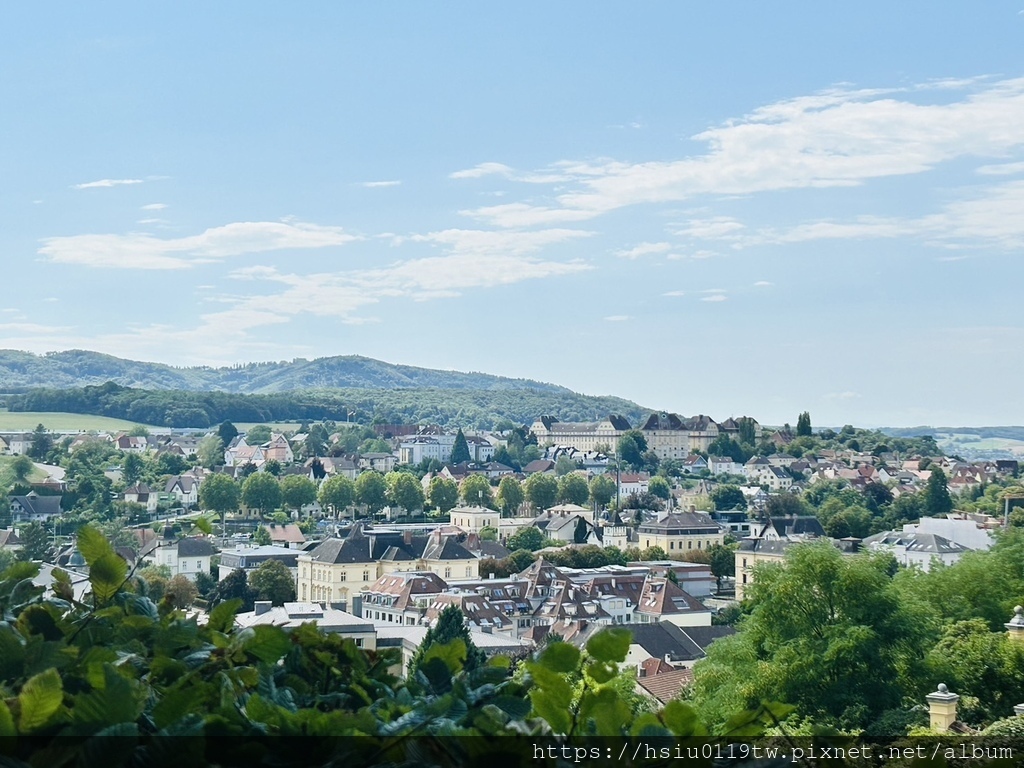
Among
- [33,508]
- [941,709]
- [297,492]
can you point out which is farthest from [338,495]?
[941,709]

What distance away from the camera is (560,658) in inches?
58.2

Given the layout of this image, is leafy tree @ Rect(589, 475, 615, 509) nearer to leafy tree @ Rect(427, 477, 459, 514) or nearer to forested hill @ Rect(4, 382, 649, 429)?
leafy tree @ Rect(427, 477, 459, 514)

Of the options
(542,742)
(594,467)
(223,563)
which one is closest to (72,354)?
(594,467)

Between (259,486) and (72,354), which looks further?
(72,354)

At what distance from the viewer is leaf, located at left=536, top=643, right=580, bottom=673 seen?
1461 millimetres

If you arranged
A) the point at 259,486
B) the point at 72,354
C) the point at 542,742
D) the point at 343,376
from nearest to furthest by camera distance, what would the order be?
1. the point at 542,742
2. the point at 259,486
3. the point at 72,354
4. the point at 343,376

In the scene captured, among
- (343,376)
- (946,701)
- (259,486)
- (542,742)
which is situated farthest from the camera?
(343,376)

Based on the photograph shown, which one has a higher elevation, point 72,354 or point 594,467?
point 72,354

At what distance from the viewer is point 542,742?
4.21 ft

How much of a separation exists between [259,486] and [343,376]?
116 m

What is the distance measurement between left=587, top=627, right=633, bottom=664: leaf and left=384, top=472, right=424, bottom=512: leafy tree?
49.3 meters

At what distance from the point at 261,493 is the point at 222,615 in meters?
48.7

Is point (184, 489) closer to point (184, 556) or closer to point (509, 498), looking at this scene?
point (509, 498)

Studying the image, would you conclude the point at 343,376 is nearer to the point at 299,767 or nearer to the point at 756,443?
the point at 756,443
